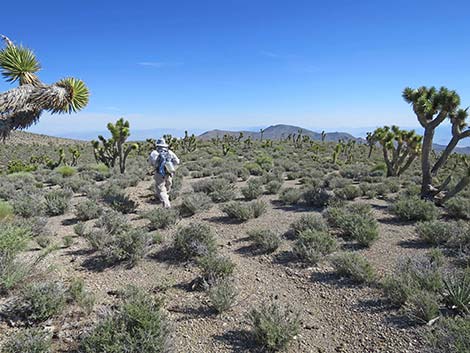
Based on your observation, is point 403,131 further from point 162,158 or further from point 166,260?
point 166,260

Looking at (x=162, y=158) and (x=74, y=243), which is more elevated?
(x=162, y=158)

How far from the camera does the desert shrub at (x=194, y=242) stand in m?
6.45

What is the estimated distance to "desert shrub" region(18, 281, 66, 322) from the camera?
4.26m

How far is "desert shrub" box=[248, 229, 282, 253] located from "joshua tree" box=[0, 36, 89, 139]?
6154 millimetres

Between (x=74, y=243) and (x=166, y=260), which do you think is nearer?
(x=166, y=260)

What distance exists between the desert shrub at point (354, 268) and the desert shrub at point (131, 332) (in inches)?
129

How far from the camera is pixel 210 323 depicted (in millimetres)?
4473

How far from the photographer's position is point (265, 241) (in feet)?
22.9

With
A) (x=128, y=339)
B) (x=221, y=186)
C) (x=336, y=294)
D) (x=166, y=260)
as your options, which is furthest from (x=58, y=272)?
(x=221, y=186)

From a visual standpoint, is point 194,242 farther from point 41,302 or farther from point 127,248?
point 41,302

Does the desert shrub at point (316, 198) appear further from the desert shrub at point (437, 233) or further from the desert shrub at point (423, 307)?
the desert shrub at point (423, 307)

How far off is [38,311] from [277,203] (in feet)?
28.1

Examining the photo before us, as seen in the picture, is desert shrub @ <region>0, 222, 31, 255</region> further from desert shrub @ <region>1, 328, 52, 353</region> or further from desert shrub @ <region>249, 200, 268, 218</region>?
desert shrub @ <region>249, 200, 268, 218</region>

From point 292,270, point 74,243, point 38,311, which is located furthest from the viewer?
point 74,243
